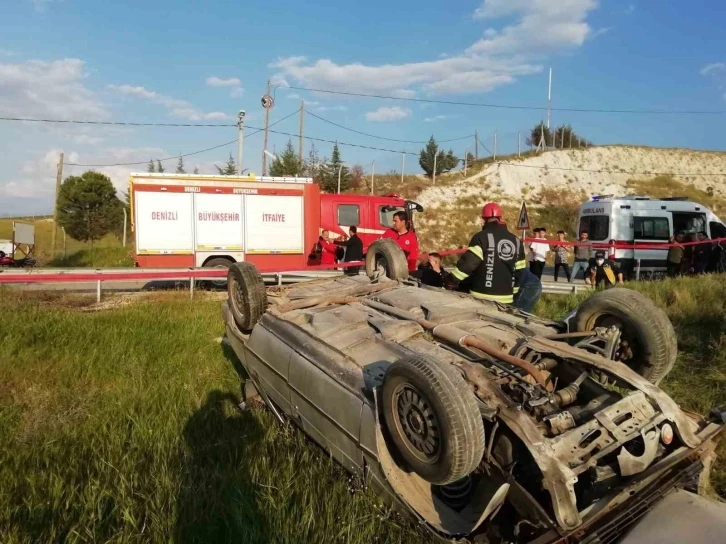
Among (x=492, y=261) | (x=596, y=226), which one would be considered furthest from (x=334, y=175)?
(x=492, y=261)

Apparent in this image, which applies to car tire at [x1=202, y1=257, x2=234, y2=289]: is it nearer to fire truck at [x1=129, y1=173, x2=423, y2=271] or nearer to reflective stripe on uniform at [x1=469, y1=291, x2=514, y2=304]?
fire truck at [x1=129, y1=173, x2=423, y2=271]

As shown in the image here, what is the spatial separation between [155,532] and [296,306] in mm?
2039

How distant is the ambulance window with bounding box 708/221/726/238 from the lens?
15.9m

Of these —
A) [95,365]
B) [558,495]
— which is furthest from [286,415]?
[95,365]

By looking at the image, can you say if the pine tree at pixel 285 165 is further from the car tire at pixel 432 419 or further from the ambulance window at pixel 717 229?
the car tire at pixel 432 419

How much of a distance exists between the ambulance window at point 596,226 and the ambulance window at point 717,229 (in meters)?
3.31

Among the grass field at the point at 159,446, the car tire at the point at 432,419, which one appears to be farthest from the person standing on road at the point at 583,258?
the car tire at the point at 432,419

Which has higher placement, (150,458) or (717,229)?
(717,229)

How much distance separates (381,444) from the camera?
9.10 ft

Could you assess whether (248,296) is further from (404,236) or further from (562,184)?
(562,184)

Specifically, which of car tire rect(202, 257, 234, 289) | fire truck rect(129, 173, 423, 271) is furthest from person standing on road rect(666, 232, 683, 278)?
car tire rect(202, 257, 234, 289)

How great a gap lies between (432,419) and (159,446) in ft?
7.18

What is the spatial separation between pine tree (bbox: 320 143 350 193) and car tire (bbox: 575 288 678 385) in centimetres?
3211

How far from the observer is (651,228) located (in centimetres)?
1569
